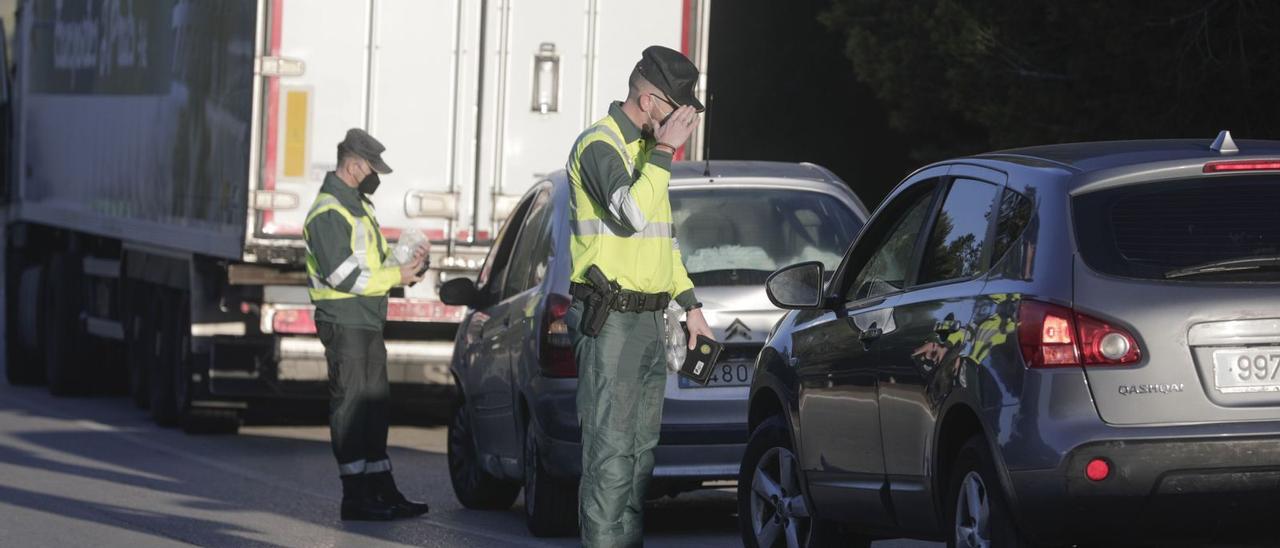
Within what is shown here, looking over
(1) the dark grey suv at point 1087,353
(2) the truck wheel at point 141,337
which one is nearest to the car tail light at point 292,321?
(2) the truck wheel at point 141,337

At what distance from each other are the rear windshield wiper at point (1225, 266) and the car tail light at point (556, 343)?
3.94 metres

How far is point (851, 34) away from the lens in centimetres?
1780

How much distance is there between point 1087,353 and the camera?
5.96m

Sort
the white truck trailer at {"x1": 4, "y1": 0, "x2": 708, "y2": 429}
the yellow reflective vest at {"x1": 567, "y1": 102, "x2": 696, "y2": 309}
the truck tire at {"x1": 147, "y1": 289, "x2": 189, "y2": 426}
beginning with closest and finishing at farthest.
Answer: the yellow reflective vest at {"x1": 567, "y1": 102, "x2": 696, "y2": 309} → the white truck trailer at {"x1": 4, "y1": 0, "x2": 708, "y2": 429} → the truck tire at {"x1": 147, "y1": 289, "x2": 189, "y2": 426}

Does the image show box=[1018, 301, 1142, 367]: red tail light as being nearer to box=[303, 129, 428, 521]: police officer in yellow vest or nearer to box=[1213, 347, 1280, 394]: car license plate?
box=[1213, 347, 1280, 394]: car license plate

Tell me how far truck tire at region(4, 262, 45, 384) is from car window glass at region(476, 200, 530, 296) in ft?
35.9

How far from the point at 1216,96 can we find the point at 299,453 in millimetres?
6009

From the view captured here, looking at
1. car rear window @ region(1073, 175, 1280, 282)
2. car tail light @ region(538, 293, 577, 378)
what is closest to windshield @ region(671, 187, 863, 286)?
car tail light @ region(538, 293, 577, 378)

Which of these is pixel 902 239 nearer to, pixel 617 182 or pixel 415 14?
pixel 617 182

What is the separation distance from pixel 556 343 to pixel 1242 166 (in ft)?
12.9

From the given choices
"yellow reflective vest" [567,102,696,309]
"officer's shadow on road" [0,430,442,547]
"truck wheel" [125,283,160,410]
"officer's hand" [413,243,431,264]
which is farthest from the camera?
"truck wheel" [125,283,160,410]

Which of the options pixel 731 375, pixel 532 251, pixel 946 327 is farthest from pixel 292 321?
pixel 946 327

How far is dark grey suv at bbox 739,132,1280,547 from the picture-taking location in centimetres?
589

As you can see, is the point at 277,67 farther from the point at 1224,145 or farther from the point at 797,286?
the point at 1224,145
